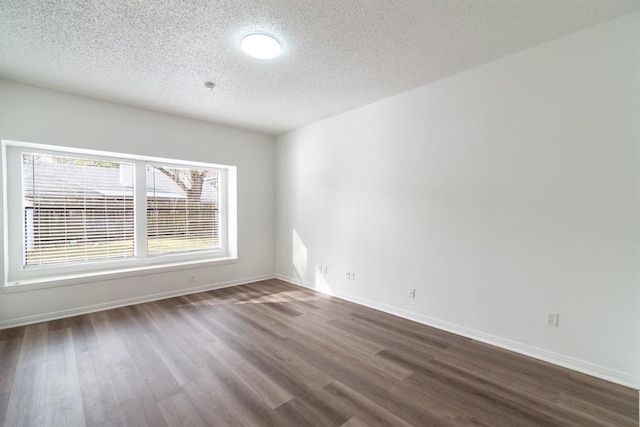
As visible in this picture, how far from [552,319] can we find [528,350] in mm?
359

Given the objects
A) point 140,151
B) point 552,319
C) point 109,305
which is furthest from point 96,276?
point 552,319

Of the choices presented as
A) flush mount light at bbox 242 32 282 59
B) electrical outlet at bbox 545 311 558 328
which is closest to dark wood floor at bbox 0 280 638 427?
electrical outlet at bbox 545 311 558 328

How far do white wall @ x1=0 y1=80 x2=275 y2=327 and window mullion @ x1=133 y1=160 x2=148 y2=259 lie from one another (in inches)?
13.7

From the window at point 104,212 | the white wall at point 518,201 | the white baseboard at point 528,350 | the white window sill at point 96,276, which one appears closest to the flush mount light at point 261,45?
the white wall at point 518,201

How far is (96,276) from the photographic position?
353 centimetres

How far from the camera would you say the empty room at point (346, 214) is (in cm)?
197

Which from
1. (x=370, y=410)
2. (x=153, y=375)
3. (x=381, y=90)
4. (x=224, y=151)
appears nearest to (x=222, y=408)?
(x=153, y=375)

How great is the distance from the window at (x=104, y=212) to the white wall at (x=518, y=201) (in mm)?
2661

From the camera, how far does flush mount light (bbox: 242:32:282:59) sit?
226 cm

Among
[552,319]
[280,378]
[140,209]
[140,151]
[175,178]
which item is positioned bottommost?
[280,378]

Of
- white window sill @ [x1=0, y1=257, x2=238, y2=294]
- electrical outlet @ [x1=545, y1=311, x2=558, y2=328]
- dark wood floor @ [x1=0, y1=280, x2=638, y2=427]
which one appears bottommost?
dark wood floor @ [x1=0, y1=280, x2=638, y2=427]

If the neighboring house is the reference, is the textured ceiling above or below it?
above

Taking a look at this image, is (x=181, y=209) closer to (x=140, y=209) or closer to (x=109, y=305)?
(x=140, y=209)

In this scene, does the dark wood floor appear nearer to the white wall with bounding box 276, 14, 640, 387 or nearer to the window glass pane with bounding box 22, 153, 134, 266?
the white wall with bounding box 276, 14, 640, 387
